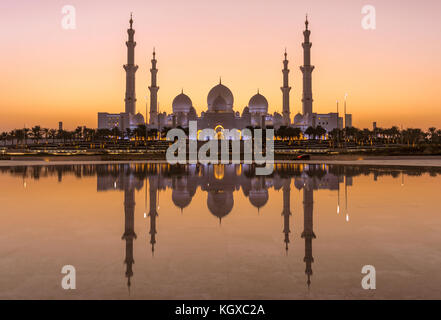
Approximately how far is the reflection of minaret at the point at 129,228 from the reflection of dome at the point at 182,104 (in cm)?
7802

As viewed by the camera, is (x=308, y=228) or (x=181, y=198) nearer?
(x=308, y=228)

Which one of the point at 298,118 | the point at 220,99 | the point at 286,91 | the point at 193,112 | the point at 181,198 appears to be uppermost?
the point at 286,91

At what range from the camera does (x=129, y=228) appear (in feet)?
23.8

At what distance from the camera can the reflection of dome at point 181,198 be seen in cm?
1005

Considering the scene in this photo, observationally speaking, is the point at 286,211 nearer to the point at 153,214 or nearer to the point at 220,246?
the point at 153,214

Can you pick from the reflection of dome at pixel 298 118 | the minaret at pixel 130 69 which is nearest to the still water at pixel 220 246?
the minaret at pixel 130 69

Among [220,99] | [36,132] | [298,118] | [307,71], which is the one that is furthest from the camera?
[298,118]

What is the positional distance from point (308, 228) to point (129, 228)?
3308 mm

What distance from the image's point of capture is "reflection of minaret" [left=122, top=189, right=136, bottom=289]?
5082 mm

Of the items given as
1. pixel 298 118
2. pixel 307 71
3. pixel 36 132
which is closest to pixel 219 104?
pixel 307 71

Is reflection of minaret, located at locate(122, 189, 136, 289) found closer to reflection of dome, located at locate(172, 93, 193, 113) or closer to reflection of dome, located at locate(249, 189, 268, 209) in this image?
reflection of dome, located at locate(249, 189, 268, 209)

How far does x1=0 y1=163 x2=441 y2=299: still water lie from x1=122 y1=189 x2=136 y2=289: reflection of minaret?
2cm

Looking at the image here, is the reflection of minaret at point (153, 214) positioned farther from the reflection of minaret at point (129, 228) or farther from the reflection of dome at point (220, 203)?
the reflection of dome at point (220, 203)
